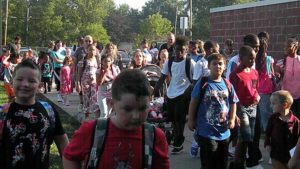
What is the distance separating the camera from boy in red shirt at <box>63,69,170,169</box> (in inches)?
114

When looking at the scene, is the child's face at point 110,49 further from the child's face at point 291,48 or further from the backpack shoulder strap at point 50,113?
the backpack shoulder strap at point 50,113

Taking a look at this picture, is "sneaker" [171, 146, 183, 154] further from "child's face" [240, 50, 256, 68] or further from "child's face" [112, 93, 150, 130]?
"child's face" [112, 93, 150, 130]

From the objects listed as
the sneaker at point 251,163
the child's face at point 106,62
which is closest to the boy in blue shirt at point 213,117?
the sneaker at point 251,163

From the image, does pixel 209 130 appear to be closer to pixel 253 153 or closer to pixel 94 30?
pixel 253 153

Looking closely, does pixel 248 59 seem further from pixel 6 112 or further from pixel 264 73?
pixel 6 112

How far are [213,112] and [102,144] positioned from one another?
311 cm

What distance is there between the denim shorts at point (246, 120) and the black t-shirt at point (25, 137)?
3389 millimetres

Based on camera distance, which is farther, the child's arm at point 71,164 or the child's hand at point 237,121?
the child's hand at point 237,121

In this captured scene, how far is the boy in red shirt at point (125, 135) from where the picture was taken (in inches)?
114

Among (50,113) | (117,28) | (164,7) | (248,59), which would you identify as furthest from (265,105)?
(164,7)

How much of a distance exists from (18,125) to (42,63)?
586 inches

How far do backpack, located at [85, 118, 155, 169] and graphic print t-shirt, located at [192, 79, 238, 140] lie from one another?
115 inches

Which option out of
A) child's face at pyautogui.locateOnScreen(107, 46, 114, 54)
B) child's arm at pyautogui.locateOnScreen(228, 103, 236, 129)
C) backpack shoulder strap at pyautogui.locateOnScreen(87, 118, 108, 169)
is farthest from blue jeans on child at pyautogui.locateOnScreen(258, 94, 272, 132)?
backpack shoulder strap at pyautogui.locateOnScreen(87, 118, 108, 169)

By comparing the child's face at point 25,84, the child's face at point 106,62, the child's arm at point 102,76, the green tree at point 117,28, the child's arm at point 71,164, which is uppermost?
the green tree at point 117,28
